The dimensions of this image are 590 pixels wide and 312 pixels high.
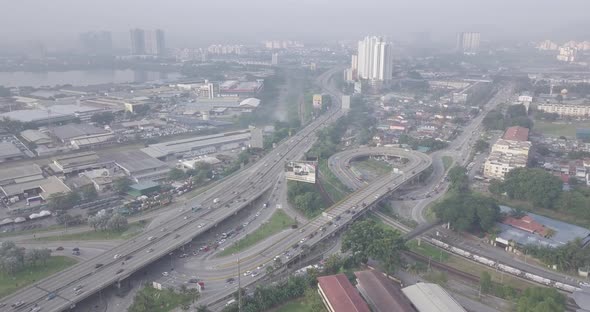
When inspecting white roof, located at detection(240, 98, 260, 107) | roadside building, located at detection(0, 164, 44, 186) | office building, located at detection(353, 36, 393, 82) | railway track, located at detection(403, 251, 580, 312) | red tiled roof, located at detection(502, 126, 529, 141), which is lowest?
railway track, located at detection(403, 251, 580, 312)

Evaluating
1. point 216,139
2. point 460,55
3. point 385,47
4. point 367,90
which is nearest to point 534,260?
point 216,139

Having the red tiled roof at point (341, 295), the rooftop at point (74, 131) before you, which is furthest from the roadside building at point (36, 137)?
the red tiled roof at point (341, 295)

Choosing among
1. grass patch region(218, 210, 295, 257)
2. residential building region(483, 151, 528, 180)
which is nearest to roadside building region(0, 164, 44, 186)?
grass patch region(218, 210, 295, 257)

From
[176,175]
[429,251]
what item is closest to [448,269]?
[429,251]

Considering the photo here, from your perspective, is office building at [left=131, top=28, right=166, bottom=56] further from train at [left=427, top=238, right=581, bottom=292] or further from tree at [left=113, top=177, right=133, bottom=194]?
train at [left=427, top=238, right=581, bottom=292]

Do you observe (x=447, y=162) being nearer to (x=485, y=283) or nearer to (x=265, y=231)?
(x=265, y=231)

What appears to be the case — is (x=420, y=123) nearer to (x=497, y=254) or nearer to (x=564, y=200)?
(x=564, y=200)
